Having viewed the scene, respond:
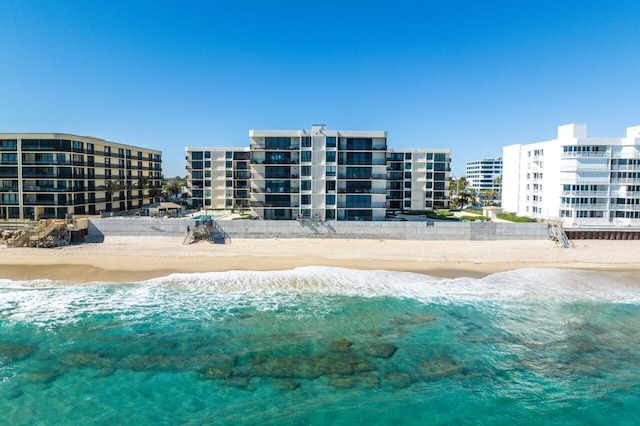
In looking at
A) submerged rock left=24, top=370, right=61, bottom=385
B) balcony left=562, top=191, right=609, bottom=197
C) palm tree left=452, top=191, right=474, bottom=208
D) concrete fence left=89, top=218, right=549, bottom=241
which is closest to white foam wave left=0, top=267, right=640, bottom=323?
submerged rock left=24, top=370, right=61, bottom=385

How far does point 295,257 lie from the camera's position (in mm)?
44188

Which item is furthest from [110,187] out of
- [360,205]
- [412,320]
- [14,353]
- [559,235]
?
[559,235]

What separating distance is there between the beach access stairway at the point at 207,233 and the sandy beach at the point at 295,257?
48.1 inches

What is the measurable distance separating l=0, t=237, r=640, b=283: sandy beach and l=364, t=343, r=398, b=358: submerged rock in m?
16.6

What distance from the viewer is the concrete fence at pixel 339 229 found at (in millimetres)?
49969

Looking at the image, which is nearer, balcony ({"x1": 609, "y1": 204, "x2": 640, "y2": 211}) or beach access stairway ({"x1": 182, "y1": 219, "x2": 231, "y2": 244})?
beach access stairway ({"x1": 182, "y1": 219, "x2": 231, "y2": 244})

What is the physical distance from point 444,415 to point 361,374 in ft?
14.9

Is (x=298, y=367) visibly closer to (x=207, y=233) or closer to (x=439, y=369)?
(x=439, y=369)

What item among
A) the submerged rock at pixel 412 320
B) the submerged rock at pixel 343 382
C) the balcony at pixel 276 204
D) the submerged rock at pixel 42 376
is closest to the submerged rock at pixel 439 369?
the submerged rock at pixel 343 382

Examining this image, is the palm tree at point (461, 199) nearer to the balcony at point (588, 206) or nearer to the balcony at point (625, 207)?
the balcony at point (588, 206)

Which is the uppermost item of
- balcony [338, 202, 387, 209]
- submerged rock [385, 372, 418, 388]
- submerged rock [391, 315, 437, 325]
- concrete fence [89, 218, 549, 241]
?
balcony [338, 202, 387, 209]

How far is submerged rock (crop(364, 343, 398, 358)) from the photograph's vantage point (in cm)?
2295

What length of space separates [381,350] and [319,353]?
3.65m

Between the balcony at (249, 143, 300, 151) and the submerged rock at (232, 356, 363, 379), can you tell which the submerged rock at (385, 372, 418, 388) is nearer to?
the submerged rock at (232, 356, 363, 379)
